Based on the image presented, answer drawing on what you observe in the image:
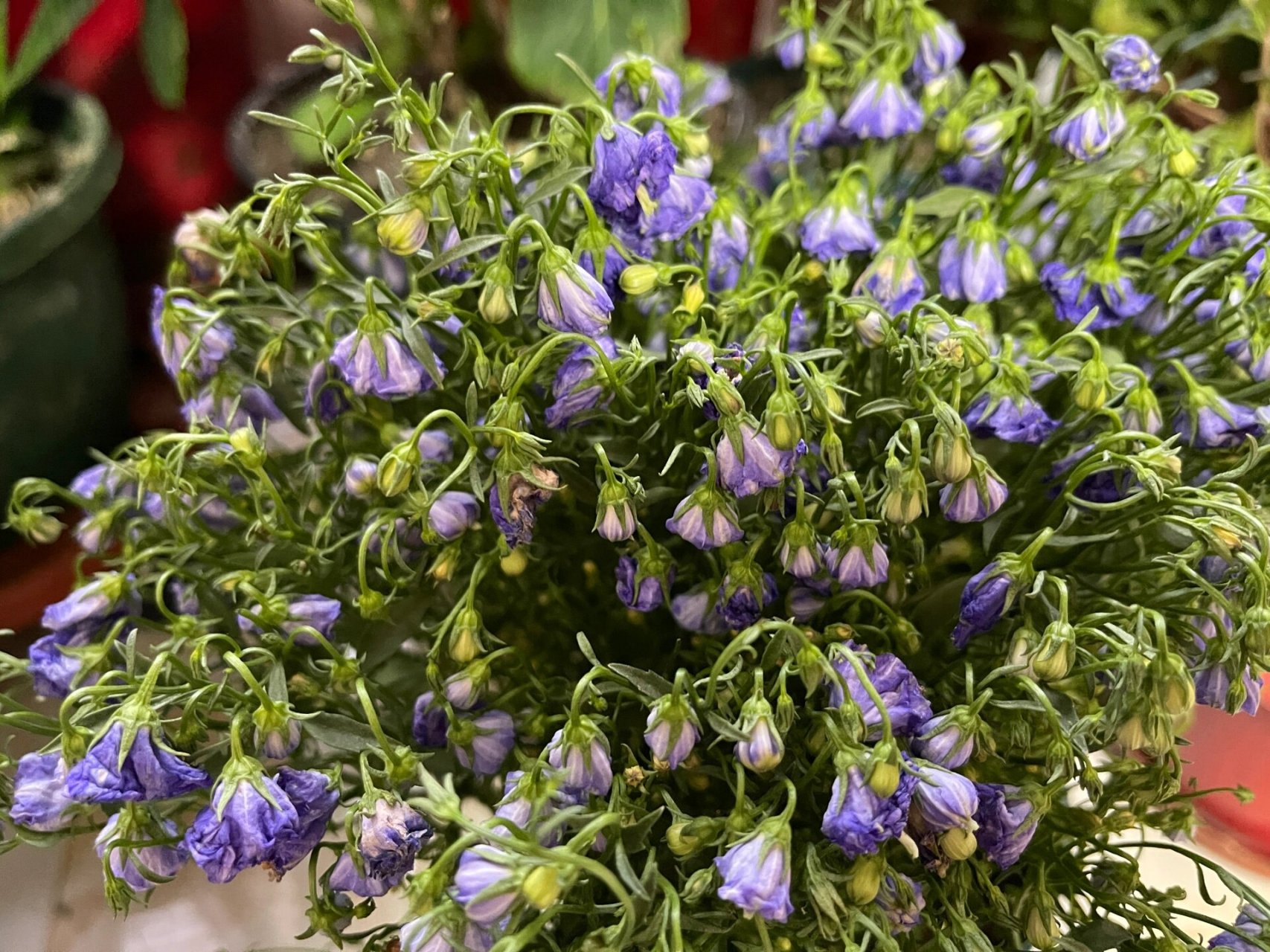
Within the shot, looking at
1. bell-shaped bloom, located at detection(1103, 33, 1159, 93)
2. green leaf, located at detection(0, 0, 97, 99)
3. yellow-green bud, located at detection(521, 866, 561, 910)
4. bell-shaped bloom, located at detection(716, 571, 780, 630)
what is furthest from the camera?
green leaf, located at detection(0, 0, 97, 99)

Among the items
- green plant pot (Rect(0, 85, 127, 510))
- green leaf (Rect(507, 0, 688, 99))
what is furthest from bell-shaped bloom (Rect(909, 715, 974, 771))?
green plant pot (Rect(0, 85, 127, 510))

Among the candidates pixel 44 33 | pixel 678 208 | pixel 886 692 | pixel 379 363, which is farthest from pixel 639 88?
pixel 44 33

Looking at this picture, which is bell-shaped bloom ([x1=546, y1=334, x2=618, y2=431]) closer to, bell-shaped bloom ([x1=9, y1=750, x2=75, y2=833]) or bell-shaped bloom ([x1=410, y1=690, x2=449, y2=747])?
bell-shaped bloom ([x1=410, y1=690, x2=449, y2=747])

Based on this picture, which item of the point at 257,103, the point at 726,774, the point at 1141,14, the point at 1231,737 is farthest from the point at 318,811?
the point at 1141,14

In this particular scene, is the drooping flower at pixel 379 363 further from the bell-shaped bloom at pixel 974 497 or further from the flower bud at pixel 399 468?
the bell-shaped bloom at pixel 974 497

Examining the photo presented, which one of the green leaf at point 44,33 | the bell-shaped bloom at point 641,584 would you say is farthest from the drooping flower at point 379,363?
the green leaf at point 44,33

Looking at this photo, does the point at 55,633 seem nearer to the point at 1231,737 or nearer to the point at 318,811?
the point at 318,811

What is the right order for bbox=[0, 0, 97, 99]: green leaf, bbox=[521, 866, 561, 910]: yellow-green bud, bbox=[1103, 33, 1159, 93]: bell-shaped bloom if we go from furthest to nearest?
bbox=[0, 0, 97, 99]: green leaf → bbox=[1103, 33, 1159, 93]: bell-shaped bloom → bbox=[521, 866, 561, 910]: yellow-green bud
